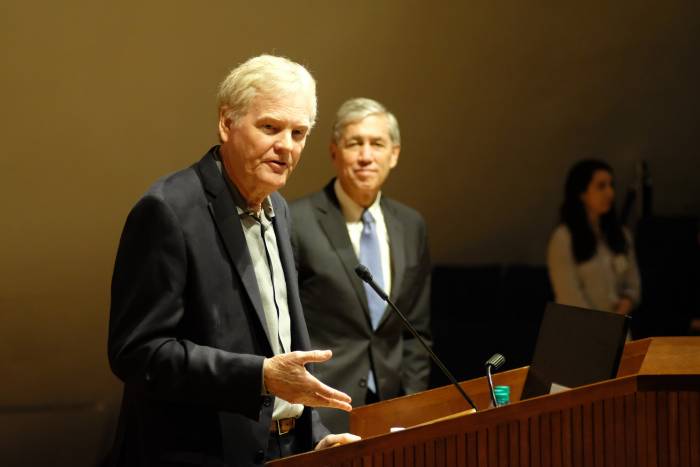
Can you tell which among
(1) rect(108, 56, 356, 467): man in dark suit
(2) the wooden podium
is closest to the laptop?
(2) the wooden podium

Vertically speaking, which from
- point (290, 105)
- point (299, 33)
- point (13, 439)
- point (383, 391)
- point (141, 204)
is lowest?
point (13, 439)

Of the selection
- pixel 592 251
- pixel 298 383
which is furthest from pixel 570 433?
pixel 592 251

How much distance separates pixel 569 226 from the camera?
468 centimetres

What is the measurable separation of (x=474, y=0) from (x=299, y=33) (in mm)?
1030

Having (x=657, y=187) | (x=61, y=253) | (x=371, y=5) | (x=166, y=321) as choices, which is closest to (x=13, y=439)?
(x=61, y=253)

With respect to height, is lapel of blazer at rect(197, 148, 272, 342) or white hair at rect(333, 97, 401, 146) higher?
white hair at rect(333, 97, 401, 146)

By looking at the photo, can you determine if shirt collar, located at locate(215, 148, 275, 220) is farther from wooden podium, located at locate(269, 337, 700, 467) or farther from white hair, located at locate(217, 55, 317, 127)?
Answer: wooden podium, located at locate(269, 337, 700, 467)

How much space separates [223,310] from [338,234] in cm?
136

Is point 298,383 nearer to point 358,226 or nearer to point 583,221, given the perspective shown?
point 358,226

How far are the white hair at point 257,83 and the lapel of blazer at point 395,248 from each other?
1.36m

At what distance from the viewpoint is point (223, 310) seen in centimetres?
189

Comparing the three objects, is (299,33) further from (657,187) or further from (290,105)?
(657,187)

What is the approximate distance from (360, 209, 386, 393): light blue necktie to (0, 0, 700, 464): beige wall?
1481 mm

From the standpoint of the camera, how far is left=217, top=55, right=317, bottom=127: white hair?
1966 millimetres
